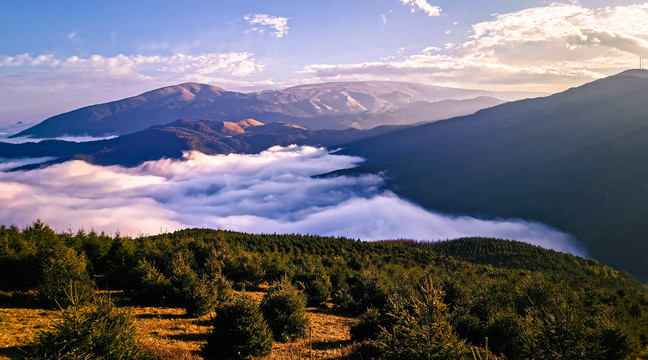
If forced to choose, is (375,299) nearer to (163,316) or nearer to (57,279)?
(163,316)

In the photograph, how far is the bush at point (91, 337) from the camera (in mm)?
8078

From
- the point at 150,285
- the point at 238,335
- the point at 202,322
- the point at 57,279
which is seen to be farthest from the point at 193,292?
the point at 238,335

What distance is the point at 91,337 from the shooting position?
27.8 ft

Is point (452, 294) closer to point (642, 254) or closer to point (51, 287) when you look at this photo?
point (51, 287)

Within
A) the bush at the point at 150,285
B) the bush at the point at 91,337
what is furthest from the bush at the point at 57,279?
the bush at the point at 91,337

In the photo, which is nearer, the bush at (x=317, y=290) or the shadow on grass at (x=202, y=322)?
the shadow on grass at (x=202, y=322)

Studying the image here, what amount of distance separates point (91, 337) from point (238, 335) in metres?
5.30

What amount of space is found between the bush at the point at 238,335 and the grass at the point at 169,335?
0.75m

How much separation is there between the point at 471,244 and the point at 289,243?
88.8 m

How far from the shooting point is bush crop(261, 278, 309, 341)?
1611 centimetres

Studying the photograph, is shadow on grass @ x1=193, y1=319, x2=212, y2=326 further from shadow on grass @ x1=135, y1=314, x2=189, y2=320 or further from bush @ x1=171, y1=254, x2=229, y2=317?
shadow on grass @ x1=135, y1=314, x2=189, y2=320

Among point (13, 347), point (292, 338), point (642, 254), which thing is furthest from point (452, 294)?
point (642, 254)

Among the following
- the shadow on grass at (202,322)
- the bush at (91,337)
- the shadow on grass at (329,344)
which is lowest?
the shadow on grass at (329,344)

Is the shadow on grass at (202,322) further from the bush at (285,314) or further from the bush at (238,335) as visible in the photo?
the bush at (238,335)
